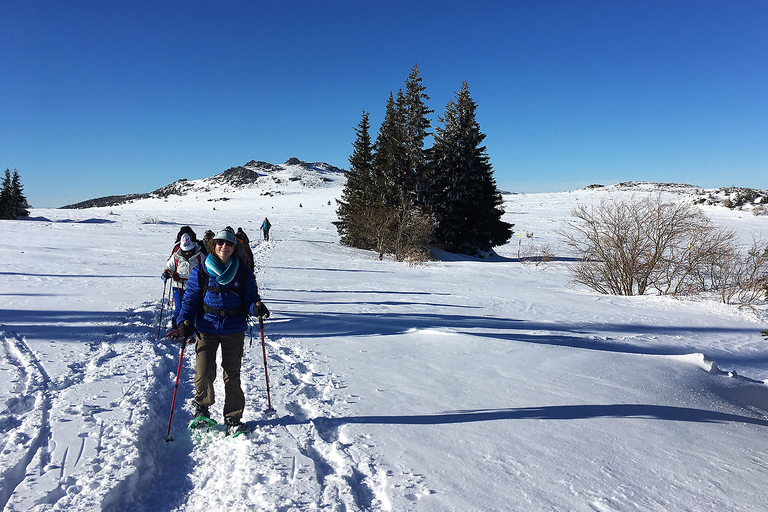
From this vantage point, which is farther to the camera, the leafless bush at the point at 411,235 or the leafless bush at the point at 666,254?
the leafless bush at the point at 411,235

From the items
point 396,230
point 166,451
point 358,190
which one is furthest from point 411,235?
point 166,451

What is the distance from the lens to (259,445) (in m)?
3.76

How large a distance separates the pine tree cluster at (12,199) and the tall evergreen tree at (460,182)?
3924 cm

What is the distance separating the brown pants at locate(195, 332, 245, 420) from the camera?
401 centimetres

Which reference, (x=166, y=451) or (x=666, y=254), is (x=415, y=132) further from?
(x=166, y=451)

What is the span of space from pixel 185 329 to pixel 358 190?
91.9 ft

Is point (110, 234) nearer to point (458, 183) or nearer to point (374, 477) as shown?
point (458, 183)

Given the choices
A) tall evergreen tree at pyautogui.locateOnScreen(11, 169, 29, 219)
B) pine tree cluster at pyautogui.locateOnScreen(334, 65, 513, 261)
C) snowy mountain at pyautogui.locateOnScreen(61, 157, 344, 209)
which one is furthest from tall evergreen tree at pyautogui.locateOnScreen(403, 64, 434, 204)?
snowy mountain at pyautogui.locateOnScreen(61, 157, 344, 209)

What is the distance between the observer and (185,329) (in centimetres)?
383

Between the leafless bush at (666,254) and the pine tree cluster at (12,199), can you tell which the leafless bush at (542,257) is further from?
the pine tree cluster at (12,199)

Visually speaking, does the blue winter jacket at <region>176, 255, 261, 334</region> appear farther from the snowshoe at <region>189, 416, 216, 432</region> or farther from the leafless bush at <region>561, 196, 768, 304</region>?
the leafless bush at <region>561, 196, 768, 304</region>

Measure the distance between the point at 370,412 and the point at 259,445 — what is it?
3.90 feet

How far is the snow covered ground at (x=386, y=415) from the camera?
3.14 metres

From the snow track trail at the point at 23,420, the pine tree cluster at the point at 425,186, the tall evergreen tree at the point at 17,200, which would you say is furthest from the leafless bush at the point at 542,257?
the tall evergreen tree at the point at 17,200
